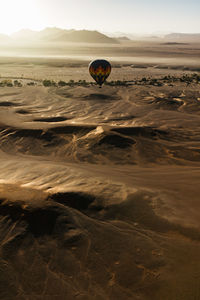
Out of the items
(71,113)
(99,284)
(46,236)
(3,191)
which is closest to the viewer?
(99,284)

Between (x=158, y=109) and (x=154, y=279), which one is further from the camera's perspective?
(x=158, y=109)

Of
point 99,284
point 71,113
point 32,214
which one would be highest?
point 71,113

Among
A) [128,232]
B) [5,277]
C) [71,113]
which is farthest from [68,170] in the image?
[71,113]

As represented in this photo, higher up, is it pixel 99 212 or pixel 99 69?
pixel 99 69

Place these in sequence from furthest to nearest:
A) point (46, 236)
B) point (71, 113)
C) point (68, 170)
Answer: point (71, 113) → point (68, 170) → point (46, 236)

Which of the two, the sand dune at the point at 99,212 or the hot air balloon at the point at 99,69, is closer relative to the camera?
the sand dune at the point at 99,212

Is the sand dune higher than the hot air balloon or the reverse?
the reverse

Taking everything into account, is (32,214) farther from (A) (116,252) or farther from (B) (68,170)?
(B) (68,170)

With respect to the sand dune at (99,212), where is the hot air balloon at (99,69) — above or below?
above

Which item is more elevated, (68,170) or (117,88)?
(117,88)

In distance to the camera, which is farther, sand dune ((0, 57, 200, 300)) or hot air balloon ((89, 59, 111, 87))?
hot air balloon ((89, 59, 111, 87))

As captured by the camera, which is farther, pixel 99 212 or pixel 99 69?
pixel 99 69
